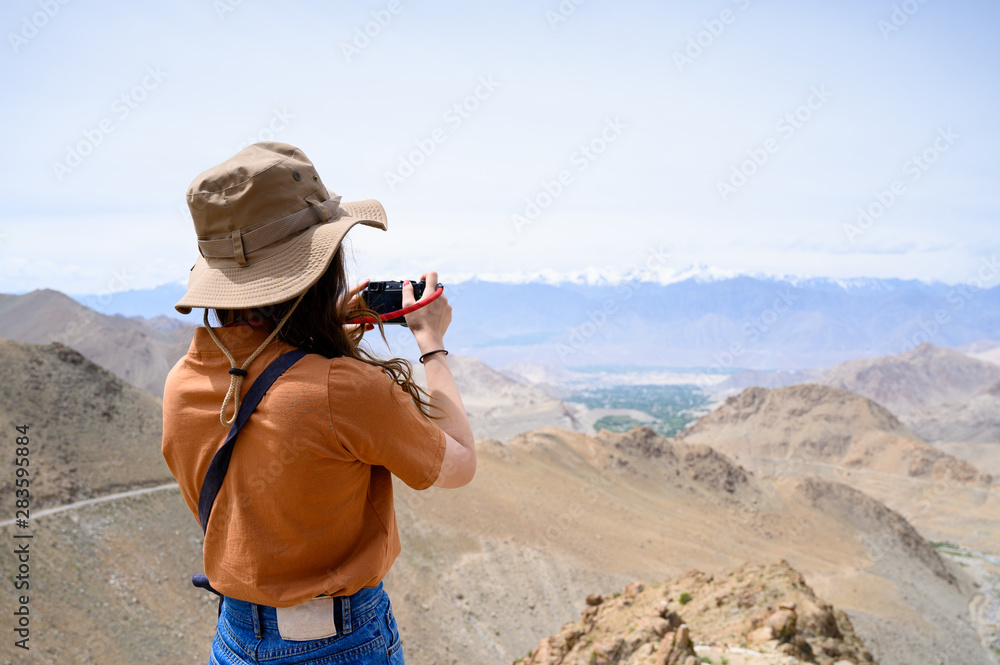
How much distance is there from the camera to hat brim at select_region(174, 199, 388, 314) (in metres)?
1.81

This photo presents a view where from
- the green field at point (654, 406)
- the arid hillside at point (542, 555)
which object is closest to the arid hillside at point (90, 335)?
the arid hillside at point (542, 555)

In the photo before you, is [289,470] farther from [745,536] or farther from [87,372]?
[745,536]

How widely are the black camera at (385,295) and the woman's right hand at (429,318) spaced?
0.04 metres

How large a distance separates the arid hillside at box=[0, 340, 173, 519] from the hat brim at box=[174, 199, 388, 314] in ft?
62.5

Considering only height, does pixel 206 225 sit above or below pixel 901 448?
above

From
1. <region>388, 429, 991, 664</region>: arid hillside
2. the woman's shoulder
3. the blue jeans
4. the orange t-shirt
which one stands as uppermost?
the woman's shoulder

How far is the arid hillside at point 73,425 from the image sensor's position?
18.6 meters

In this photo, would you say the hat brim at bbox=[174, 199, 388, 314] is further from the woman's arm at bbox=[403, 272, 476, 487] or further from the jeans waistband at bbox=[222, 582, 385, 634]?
the jeans waistband at bbox=[222, 582, 385, 634]

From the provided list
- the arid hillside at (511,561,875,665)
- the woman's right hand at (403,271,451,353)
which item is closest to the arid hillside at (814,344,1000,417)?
the arid hillside at (511,561,875,665)

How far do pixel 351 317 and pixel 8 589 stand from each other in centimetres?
1664

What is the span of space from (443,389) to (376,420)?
1.40 feet

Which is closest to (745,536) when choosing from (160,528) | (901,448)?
(160,528)

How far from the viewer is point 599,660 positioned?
7.65 metres

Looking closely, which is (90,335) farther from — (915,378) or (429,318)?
(915,378)
